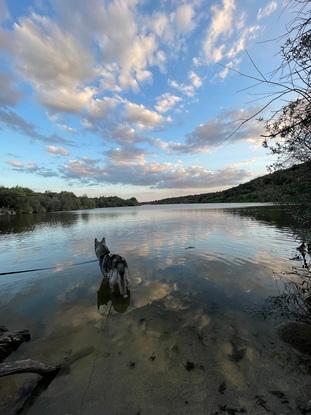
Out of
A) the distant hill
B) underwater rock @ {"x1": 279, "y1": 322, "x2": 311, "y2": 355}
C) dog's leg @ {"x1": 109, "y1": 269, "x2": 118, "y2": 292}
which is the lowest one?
underwater rock @ {"x1": 279, "y1": 322, "x2": 311, "y2": 355}

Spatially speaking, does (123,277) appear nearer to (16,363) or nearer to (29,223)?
(16,363)

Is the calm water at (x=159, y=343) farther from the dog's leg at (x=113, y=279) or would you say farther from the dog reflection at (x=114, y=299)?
the dog's leg at (x=113, y=279)

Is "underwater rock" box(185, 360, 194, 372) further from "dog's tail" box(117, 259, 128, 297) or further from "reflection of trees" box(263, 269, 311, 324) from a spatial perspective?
"dog's tail" box(117, 259, 128, 297)

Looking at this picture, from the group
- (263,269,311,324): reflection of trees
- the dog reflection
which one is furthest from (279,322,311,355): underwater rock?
the dog reflection

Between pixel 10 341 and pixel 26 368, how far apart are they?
1.86 metres

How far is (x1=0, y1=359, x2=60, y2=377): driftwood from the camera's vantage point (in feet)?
11.9

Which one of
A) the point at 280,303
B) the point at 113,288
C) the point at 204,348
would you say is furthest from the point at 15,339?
the point at 280,303

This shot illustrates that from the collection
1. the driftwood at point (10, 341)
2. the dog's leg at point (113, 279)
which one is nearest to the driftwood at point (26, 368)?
the driftwood at point (10, 341)

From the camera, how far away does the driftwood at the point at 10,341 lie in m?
4.99

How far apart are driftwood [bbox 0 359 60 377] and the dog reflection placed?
9.75 ft

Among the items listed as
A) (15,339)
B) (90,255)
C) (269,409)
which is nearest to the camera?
(269,409)

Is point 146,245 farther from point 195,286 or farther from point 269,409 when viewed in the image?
point 269,409

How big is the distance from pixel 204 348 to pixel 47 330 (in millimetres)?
3996

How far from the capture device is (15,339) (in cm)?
538
